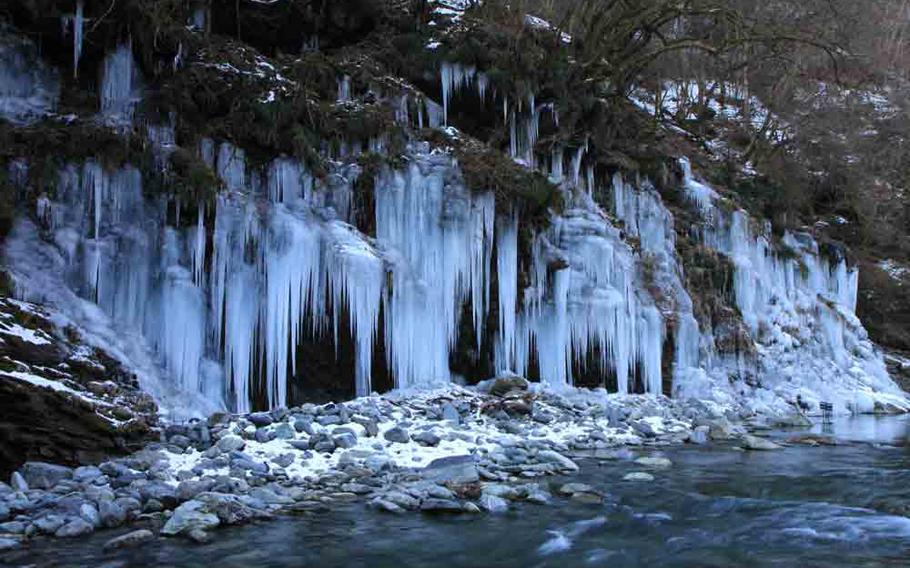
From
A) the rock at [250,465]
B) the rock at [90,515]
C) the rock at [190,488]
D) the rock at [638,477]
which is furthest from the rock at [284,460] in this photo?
the rock at [638,477]

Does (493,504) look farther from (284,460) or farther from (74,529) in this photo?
(74,529)

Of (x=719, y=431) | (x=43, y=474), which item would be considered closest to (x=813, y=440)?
(x=719, y=431)

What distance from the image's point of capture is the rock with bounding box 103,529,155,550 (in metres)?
4.32

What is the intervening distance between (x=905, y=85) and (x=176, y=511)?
103ft

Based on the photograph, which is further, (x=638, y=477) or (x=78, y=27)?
(x=78, y=27)

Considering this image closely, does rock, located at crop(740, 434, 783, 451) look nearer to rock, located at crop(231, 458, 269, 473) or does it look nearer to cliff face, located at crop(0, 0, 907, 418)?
cliff face, located at crop(0, 0, 907, 418)

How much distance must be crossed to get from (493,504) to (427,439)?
200 centimetres

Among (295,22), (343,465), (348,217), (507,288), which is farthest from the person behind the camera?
(295,22)

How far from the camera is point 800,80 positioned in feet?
80.0

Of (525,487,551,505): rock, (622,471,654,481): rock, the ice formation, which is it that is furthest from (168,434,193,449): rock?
the ice formation

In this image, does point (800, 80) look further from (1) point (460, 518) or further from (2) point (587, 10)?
(1) point (460, 518)

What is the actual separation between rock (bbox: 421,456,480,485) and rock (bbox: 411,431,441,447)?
72 cm

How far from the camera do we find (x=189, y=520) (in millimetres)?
4719

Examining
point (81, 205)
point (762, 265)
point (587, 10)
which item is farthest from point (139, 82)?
point (762, 265)
